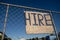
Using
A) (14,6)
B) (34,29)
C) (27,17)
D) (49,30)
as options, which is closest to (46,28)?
(49,30)

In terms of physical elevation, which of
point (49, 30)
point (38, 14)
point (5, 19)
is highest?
point (38, 14)

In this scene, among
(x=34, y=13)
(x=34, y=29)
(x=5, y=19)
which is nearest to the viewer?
(x=5, y=19)

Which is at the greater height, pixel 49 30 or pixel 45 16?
pixel 45 16

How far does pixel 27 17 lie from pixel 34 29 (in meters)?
0.68

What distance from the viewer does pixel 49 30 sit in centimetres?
649

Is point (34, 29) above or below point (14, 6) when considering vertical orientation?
below

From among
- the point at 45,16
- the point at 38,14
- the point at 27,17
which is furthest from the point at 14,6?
the point at 45,16

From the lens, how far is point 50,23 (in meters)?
6.79

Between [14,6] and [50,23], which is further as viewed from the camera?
[50,23]

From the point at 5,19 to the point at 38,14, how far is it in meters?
1.86

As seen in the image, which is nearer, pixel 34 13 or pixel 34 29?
pixel 34 29

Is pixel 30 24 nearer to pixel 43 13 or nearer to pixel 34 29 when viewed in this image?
pixel 34 29

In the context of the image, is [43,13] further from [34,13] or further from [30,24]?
[30,24]

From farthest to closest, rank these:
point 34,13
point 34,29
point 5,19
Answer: point 34,13 < point 34,29 < point 5,19
